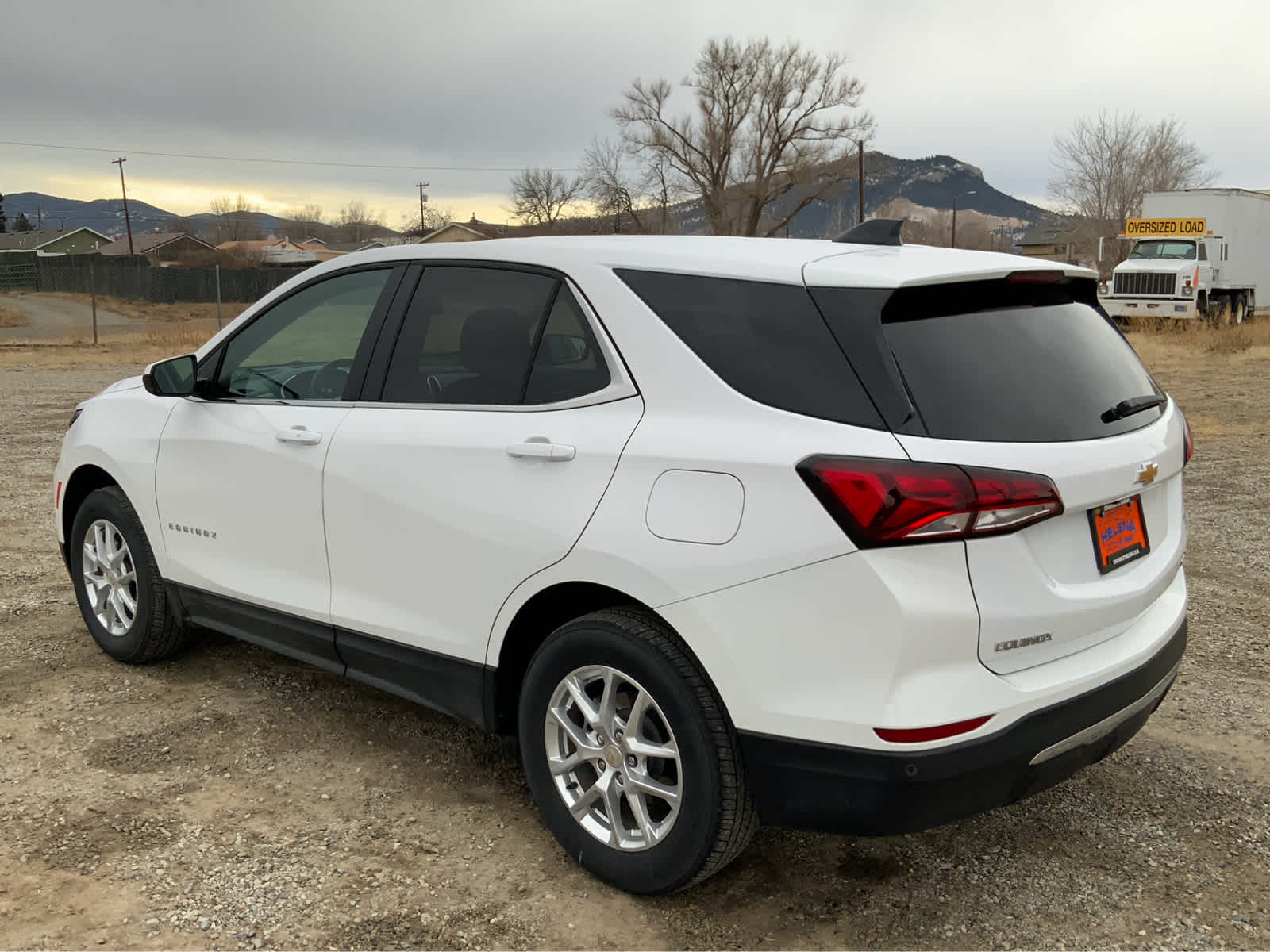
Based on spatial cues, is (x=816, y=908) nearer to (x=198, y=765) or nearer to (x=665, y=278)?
(x=665, y=278)

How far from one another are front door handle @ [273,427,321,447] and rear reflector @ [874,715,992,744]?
2129mm

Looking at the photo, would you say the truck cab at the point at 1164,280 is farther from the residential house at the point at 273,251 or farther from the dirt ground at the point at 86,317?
the residential house at the point at 273,251

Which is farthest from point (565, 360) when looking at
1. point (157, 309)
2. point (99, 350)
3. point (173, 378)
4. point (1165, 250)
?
point (157, 309)

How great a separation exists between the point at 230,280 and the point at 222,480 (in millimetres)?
51574

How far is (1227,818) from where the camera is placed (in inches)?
133

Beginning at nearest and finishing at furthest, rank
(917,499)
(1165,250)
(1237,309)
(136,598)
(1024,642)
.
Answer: (917,499) < (1024,642) < (136,598) < (1165,250) < (1237,309)

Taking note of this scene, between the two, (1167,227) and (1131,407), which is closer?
(1131,407)

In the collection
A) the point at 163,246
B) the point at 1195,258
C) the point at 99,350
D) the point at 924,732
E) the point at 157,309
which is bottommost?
the point at 924,732

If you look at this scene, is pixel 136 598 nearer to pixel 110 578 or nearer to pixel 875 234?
pixel 110 578

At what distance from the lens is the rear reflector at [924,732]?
2.37 m

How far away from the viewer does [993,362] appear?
104 inches

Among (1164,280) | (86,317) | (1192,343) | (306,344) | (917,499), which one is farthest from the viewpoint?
(86,317)

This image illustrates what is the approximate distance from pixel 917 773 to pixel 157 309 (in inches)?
2084

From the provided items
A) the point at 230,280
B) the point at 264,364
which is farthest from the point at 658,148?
the point at 264,364
